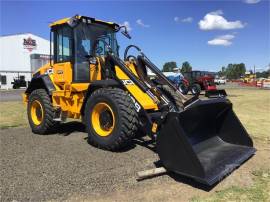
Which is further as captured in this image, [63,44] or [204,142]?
[63,44]

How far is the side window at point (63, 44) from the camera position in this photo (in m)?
7.72

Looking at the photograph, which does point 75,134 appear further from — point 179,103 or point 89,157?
point 179,103

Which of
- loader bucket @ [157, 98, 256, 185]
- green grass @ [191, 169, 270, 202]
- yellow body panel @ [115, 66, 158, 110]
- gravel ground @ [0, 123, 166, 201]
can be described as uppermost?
yellow body panel @ [115, 66, 158, 110]

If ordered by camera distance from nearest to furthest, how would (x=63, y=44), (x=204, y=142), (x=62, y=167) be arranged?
1. (x=62, y=167)
2. (x=204, y=142)
3. (x=63, y=44)

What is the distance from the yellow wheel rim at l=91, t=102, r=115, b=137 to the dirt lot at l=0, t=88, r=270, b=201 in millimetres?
406

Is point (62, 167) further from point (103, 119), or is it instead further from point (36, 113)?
point (36, 113)

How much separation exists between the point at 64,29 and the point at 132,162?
3.96m

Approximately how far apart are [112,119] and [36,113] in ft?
10.5

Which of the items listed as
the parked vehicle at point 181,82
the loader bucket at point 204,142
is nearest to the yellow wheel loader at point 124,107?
the loader bucket at point 204,142

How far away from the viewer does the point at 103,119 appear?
6.41 metres

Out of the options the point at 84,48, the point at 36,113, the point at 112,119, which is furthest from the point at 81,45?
the point at 36,113

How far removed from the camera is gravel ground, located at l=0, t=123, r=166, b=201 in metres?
4.41

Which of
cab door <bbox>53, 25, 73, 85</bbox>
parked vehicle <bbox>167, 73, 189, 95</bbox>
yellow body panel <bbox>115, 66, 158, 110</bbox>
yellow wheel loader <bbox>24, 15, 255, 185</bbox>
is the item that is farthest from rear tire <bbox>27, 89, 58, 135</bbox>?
parked vehicle <bbox>167, 73, 189, 95</bbox>

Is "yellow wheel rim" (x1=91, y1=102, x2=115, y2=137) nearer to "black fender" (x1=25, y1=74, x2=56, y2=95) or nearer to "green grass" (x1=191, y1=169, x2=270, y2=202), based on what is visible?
"black fender" (x1=25, y1=74, x2=56, y2=95)
